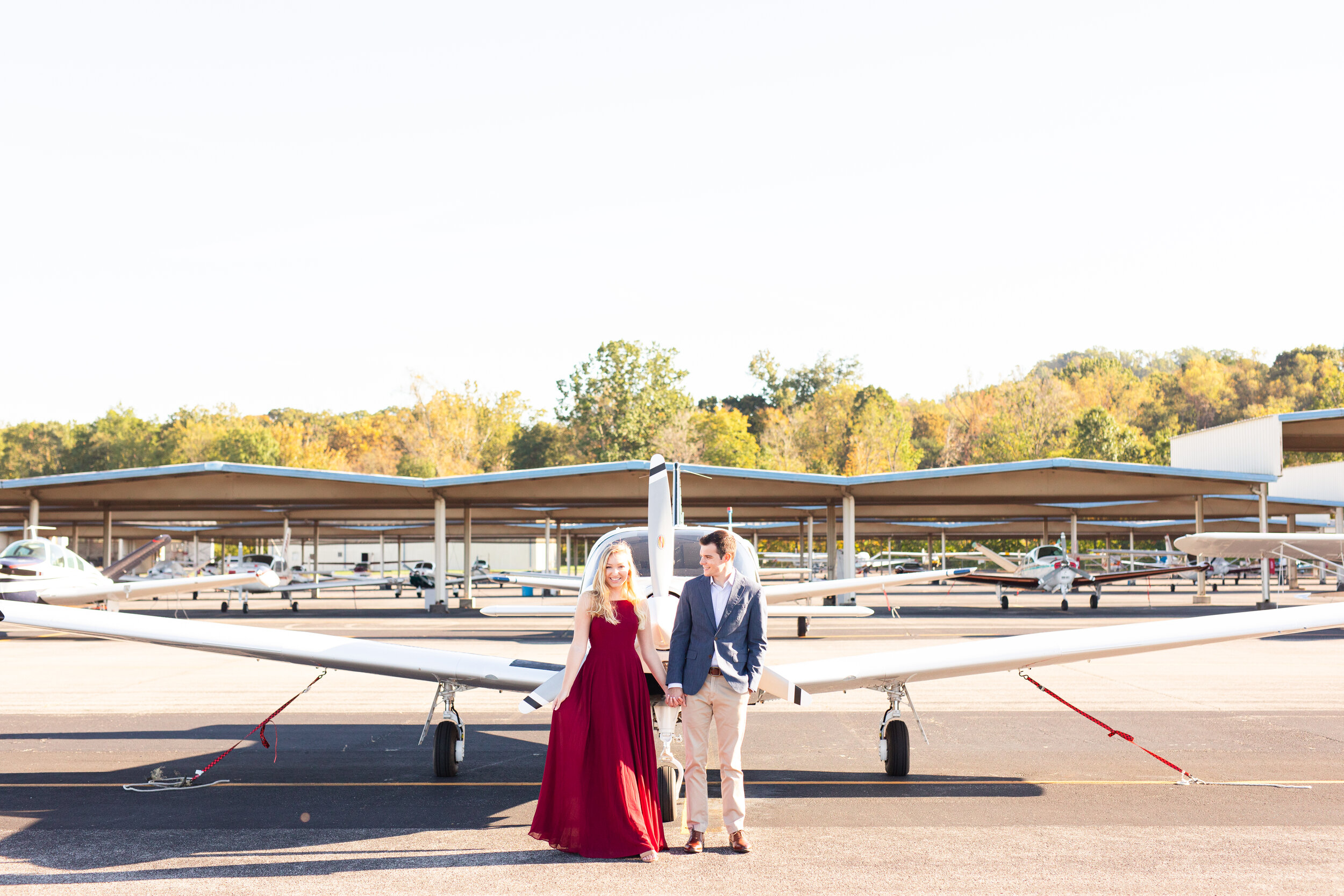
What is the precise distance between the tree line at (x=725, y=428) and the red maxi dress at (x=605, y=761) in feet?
224

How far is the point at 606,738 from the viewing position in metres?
5.90

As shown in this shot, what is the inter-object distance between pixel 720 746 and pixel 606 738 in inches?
26.6

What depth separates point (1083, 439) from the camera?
73.6 m

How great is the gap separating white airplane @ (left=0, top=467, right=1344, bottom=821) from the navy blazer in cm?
107

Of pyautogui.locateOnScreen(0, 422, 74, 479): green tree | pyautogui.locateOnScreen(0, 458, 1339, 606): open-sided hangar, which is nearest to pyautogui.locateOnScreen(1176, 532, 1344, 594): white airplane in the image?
pyautogui.locateOnScreen(0, 458, 1339, 606): open-sided hangar

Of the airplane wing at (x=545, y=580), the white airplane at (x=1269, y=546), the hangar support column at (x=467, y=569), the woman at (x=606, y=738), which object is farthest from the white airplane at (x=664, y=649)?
the hangar support column at (x=467, y=569)

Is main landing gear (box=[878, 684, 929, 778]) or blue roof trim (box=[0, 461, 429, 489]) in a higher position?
blue roof trim (box=[0, 461, 429, 489])

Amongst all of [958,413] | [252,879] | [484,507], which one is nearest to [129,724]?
[252,879]

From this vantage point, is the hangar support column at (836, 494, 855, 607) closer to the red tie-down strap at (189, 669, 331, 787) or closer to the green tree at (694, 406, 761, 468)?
the red tie-down strap at (189, 669, 331, 787)

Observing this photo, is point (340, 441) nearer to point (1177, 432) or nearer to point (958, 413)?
point (958, 413)

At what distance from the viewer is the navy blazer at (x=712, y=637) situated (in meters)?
5.91

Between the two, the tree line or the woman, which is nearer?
the woman

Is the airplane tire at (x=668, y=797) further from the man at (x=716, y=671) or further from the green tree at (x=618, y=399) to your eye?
the green tree at (x=618, y=399)

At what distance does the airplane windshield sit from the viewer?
22.8 m
